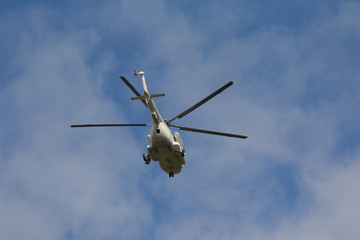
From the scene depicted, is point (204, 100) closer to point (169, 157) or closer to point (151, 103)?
point (151, 103)

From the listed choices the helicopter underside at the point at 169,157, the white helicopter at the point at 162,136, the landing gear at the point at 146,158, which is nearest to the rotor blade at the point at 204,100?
the white helicopter at the point at 162,136

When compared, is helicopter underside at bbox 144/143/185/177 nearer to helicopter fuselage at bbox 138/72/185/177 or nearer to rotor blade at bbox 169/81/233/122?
helicopter fuselage at bbox 138/72/185/177

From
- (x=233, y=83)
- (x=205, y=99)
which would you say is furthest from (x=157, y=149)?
(x=233, y=83)

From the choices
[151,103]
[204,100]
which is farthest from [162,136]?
[204,100]

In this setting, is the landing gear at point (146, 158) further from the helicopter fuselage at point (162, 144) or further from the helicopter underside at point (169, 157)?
the helicopter underside at point (169, 157)

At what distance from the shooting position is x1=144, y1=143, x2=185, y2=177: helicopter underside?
62625 mm

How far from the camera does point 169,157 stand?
6425 centimetres

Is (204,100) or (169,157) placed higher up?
(204,100)

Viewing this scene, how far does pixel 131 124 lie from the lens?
61.8 m

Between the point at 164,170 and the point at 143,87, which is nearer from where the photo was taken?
the point at 143,87

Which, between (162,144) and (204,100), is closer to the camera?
(204,100)

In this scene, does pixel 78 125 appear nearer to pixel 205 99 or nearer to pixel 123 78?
pixel 123 78

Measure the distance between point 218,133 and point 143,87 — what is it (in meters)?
10.3

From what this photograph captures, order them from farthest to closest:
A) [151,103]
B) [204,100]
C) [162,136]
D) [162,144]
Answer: [162,144] → [162,136] → [151,103] → [204,100]
